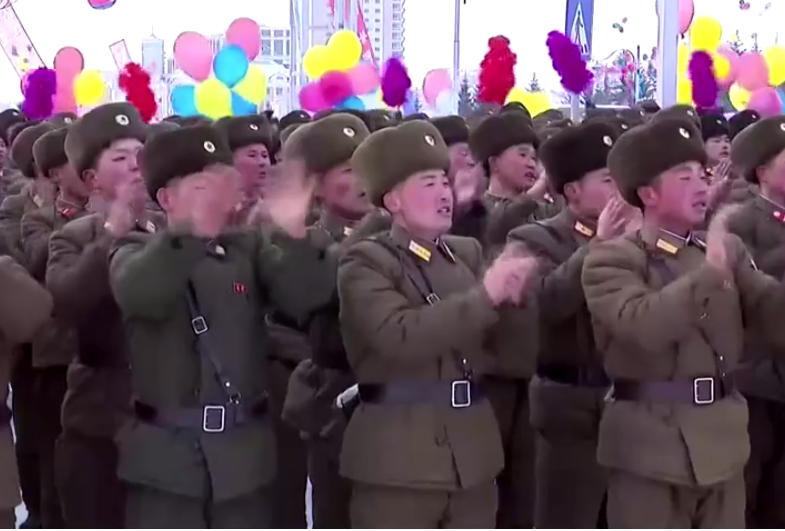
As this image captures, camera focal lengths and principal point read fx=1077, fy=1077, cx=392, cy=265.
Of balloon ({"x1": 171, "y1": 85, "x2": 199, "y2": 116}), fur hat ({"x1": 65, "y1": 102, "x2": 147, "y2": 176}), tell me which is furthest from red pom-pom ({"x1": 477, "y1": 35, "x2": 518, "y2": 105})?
fur hat ({"x1": 65, "y1": 102, "x2": 147, "y2": 176})

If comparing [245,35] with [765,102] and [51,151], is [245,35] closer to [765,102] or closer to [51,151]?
[51,151]

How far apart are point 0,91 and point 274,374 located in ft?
25.8

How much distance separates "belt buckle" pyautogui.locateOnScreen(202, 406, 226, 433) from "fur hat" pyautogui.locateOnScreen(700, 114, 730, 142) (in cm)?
319

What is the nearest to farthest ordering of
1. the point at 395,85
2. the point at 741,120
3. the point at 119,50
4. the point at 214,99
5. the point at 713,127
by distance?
the point at 713,127, the point at 741,120, the point at 214,99, the point at 395,85, the point at 119,50

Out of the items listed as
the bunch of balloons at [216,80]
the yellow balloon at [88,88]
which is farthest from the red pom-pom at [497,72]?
the yellow balloon at [88,88]

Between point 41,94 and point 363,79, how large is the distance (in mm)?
1868

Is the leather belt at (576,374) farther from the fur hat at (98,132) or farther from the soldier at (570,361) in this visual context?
the fur hat at (98,132)

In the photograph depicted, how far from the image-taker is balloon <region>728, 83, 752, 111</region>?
24.0 ft

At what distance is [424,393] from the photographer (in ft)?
7.73

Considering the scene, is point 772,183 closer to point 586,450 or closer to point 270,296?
point 586,450

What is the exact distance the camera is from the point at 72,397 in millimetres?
3008

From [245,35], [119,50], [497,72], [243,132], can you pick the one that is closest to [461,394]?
[243,132]

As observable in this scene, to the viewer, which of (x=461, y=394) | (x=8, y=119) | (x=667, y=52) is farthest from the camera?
(x=667, y=52)

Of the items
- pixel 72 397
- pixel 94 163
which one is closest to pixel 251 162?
pixel 94 163
